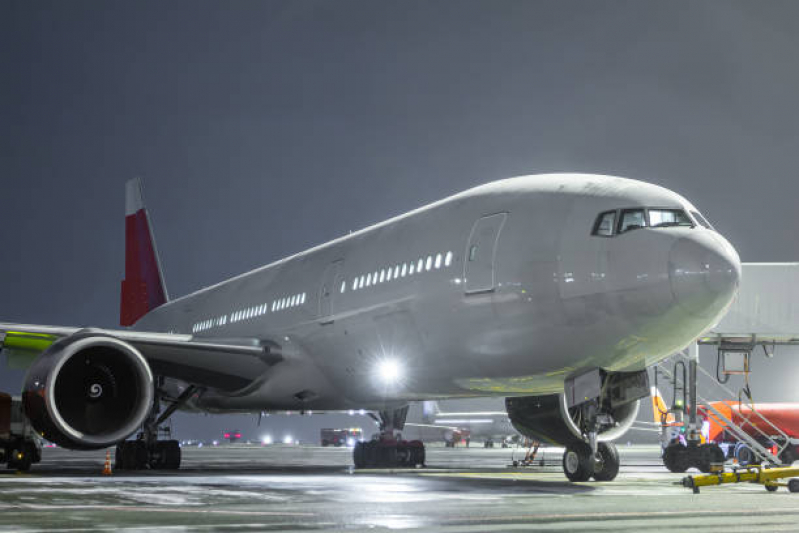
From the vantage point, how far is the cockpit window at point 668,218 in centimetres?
1174

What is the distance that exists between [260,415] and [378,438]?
5.03m

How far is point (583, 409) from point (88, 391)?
7547 millimetres

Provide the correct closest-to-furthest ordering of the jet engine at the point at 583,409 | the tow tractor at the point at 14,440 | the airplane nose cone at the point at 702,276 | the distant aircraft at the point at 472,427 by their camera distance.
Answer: the airplane nose cone at the point at 702,276 < the jet engine at the point at 583,409 < the tow tractor at the point at 14,440 < the distant aircraft at the point at 472,427

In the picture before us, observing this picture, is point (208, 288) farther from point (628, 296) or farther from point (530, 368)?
point (628, 296)

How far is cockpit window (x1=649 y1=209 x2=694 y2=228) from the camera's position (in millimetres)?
11742

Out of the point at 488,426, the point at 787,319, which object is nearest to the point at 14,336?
the point at 787,319

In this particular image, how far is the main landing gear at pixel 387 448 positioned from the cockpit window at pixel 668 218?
27.2 ft

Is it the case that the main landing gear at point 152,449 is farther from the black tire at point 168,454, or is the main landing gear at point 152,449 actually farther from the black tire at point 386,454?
the black tire at point 386,454

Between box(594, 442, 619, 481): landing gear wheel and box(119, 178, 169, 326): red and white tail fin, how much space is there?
63.7ft

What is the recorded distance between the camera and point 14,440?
1967cm

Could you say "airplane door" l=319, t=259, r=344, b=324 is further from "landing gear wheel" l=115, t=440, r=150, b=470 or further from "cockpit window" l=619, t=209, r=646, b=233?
"cockpit window" l=619, t=209, r=646, b=233

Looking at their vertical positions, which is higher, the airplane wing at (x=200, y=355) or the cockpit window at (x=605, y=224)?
the cockpit window at (x=605, y=224)

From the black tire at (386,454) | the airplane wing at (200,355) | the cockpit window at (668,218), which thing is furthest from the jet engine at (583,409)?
the airplane wing at (200,355)

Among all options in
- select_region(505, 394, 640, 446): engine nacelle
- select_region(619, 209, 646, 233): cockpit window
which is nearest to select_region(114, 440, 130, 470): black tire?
select_region(505, 394, 640, 446): engine nacelle
